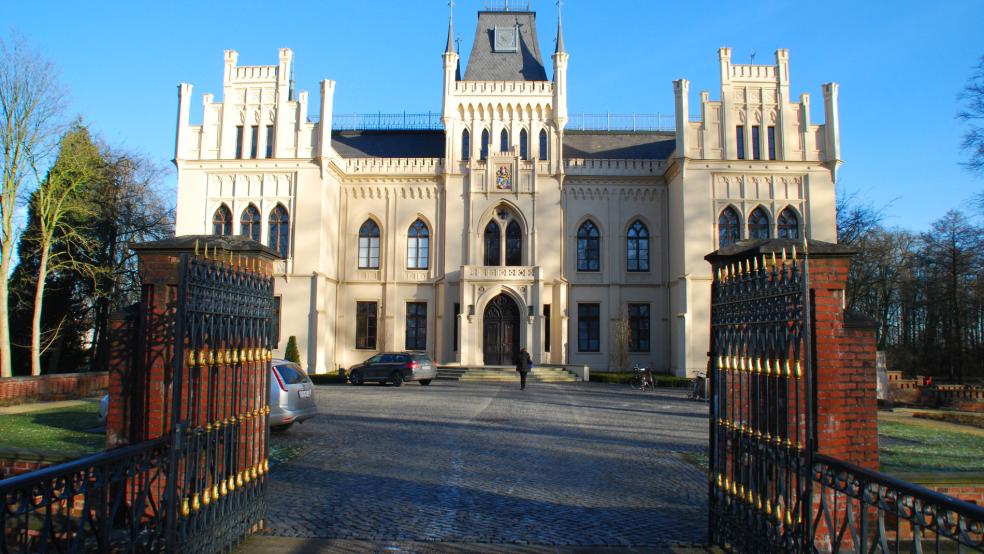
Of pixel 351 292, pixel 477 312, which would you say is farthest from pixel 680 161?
pixel 351 292

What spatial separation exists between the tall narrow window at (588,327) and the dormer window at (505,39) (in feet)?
46.6

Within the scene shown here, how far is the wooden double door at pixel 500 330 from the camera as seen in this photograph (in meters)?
32.5

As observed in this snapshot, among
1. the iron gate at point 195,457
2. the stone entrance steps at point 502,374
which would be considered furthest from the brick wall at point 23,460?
the stone entrance steps at point 502,374

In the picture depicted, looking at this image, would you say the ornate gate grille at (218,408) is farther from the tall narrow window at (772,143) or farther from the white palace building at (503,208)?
the tall narrow window at (772,143)

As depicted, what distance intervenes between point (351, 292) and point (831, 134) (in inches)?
946

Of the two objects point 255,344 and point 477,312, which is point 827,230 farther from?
point 255,344

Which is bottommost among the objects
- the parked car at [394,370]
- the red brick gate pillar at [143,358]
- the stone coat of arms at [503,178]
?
the parked car at [394,370]

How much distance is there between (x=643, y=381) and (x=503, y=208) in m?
12.3

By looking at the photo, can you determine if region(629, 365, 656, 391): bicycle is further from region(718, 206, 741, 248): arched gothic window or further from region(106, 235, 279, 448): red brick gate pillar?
region(106, 235, 279, 448): red brick gate pillar

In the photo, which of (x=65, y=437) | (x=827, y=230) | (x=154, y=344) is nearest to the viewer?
(x=154, y=344)

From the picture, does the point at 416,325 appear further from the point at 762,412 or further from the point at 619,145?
the point at 762,412

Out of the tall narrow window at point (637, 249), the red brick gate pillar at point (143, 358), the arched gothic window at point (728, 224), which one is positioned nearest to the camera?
the red brick gate pillar at point (143, 358)

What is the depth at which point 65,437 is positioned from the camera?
35.8ft

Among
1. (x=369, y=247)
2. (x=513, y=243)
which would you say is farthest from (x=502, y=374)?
(x=369, y=247)
